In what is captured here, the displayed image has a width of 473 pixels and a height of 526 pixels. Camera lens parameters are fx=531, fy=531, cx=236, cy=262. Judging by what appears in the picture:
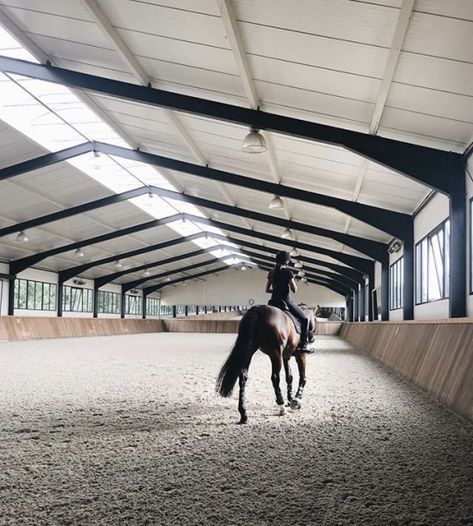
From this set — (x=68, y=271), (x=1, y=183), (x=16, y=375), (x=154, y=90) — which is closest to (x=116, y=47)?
(x=154, y=90)

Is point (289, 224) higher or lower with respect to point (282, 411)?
higher

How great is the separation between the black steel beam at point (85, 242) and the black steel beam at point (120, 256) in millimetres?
5486

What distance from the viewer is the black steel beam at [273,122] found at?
34.1 ft

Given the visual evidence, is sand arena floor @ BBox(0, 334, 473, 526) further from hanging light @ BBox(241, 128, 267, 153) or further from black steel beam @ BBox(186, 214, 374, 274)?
black steel beam @ BBox(186, 214, 374, 274)

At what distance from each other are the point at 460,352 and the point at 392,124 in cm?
520

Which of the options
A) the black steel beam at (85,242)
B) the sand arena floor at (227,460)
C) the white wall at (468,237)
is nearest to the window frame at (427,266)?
the white wall at (468,237)

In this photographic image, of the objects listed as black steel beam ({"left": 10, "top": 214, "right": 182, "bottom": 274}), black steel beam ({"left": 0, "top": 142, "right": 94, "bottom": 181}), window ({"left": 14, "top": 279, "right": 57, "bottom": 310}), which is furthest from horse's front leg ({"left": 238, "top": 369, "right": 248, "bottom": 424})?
window ({"left": 14, "top": 279, "right": 57, "bottom": 310})

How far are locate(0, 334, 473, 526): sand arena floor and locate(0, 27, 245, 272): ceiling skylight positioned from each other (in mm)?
8189

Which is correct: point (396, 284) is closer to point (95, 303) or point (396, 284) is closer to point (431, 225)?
point (431, 225)

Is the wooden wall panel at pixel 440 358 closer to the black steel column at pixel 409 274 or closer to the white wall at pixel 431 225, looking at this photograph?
the white wall at pixel 431 225

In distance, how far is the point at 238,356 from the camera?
5.85 m

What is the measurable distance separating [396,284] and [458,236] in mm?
11587

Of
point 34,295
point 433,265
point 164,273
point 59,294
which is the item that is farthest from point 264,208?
point 164,273

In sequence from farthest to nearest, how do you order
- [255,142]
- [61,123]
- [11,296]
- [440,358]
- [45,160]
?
1. [11,296]
2. [45,160]
3. [61,123]
4. [255,142]
5. [440,358]
